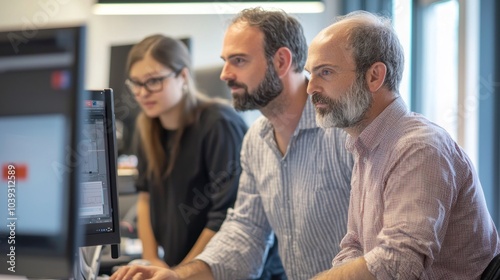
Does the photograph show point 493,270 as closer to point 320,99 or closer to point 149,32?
point 320,99

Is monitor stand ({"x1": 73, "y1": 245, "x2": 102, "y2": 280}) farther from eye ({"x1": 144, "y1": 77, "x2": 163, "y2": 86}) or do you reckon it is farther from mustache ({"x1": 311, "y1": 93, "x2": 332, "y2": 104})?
eye ({"x1": 144, "y1": 77, "x2": 163, "y2": 86})

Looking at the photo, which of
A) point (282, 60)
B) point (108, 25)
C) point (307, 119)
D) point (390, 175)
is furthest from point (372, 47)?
point (108, 25)

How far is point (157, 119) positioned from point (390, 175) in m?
1.56

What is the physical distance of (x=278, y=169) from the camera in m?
2.25

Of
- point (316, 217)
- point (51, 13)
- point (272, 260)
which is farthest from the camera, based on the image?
point (51, 13)

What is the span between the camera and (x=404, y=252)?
→ 1517 mm

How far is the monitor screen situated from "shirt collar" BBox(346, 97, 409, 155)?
58 cm

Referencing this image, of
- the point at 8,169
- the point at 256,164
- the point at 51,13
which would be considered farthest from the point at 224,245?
the point at 51,13

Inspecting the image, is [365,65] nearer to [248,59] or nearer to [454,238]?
[454,238]

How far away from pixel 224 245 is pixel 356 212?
0.54 m

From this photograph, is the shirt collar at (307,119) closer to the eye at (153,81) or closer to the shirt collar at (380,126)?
the shirt collar at (380,126)

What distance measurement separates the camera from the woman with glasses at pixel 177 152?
2.77 m

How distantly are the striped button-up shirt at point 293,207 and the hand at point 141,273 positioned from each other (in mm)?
201

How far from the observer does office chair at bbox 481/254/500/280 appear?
1.52 m
